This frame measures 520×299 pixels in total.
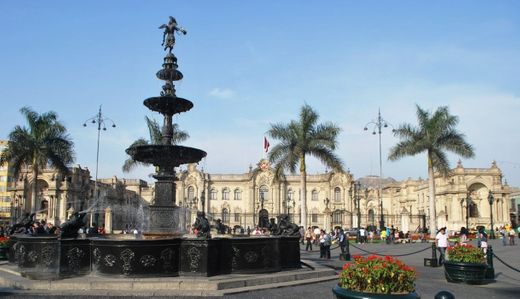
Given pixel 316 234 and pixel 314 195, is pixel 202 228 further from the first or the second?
pixel 314 195

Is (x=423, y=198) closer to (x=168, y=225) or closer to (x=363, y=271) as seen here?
(x=168, y=225)

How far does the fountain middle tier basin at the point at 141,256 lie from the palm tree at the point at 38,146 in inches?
793

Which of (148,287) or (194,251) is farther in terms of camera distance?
(194,251)

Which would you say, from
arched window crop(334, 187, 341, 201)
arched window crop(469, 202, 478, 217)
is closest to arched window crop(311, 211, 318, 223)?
arched window crop(334, 187, 341, 201)

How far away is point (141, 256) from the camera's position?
10.0 m

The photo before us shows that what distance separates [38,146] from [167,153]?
63.6ft

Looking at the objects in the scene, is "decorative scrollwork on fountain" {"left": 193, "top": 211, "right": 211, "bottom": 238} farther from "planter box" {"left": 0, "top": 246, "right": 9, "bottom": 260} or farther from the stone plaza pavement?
"planter box" {"left": 0, "top": 246, "right": 9, "bottom": 260}

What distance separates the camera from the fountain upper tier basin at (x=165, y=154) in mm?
13712

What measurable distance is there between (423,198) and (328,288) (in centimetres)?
6977

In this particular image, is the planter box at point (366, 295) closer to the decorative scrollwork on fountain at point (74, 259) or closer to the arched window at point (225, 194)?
the decorative scrollwork on fountain at point (74, 259)

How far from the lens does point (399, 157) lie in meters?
34.3

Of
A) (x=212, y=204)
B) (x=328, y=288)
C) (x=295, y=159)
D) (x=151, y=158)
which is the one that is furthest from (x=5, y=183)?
(x=328, y=288)

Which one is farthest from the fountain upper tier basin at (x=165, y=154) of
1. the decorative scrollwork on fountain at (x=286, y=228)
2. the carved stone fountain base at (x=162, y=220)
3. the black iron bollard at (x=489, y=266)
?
the black iron bollard at (x=489, y=266)

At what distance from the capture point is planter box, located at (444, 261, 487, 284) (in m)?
11.9
